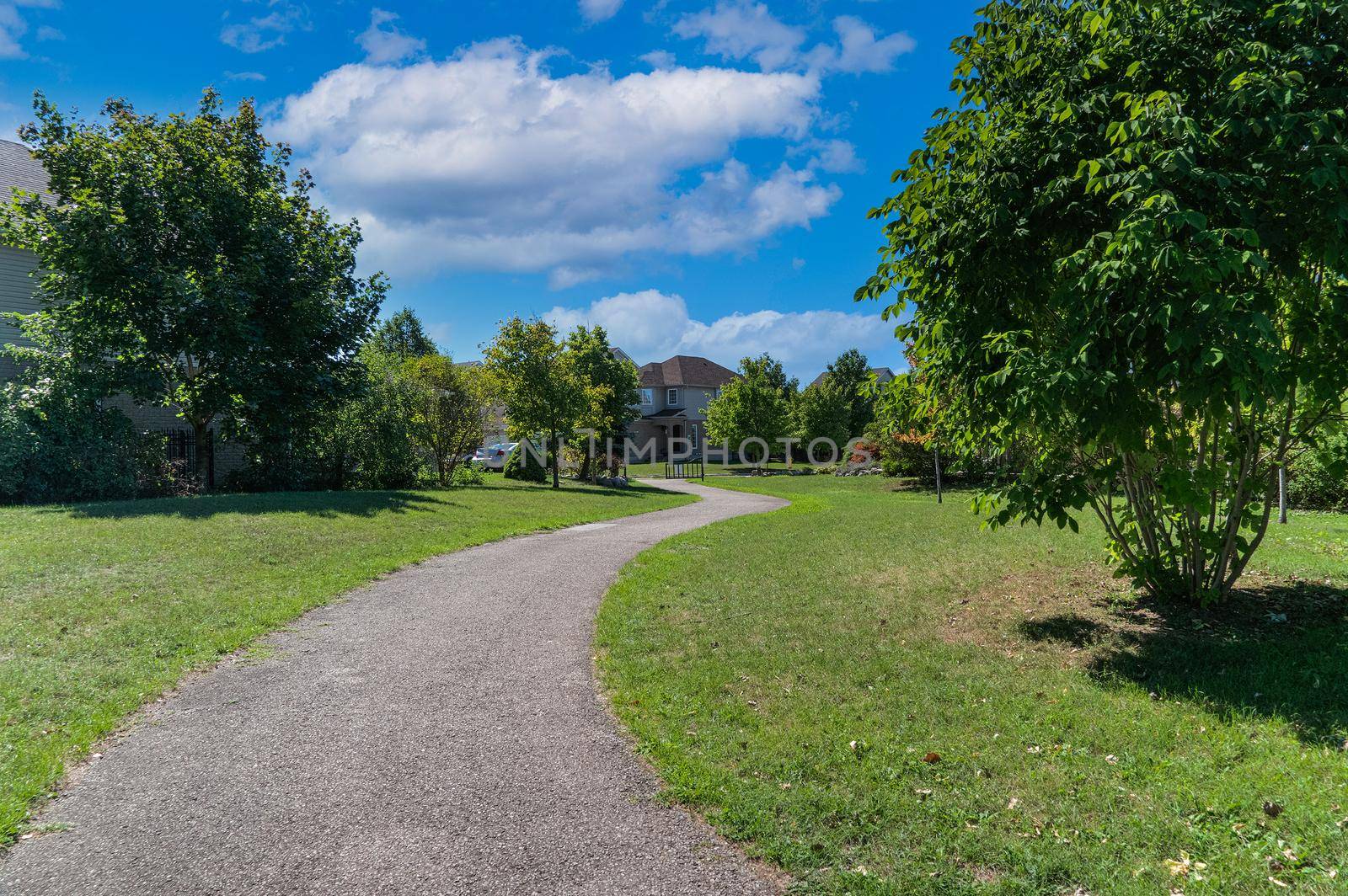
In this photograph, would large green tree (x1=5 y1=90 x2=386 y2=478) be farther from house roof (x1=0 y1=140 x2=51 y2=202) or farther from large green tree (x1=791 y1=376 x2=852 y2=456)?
large green tree (x1=791 y1=376 x2=852 y2=456)

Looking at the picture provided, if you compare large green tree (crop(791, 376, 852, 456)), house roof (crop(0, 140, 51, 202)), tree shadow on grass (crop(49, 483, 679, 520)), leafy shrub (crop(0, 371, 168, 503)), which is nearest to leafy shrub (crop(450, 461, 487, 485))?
tree shadow on grass (crop(49, 483, 679, 520))

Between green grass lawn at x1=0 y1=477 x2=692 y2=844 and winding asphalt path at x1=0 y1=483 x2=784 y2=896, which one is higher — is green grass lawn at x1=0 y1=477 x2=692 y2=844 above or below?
above

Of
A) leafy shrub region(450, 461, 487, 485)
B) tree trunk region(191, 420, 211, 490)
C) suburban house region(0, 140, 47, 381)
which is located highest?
suburban house region(0, 140, 47, 381)

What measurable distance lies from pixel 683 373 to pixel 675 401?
2574 mm

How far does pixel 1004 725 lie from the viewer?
186 inches

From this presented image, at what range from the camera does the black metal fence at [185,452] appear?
61.1ft

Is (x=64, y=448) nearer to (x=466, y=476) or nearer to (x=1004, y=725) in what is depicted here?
(x=466, y=476)

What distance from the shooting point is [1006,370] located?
5.12 m

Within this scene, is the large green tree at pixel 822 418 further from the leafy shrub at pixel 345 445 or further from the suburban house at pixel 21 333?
the suburban house at pixel 21 333

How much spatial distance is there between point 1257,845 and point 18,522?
1536 cm

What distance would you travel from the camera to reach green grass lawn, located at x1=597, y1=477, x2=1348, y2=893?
3.31 m

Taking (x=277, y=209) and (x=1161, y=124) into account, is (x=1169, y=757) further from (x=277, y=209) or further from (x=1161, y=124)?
(x=277, y=209)

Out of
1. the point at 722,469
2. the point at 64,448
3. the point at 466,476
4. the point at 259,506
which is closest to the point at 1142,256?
the point at 259,506

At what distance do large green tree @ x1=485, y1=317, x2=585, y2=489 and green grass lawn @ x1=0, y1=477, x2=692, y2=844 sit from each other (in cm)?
1059
